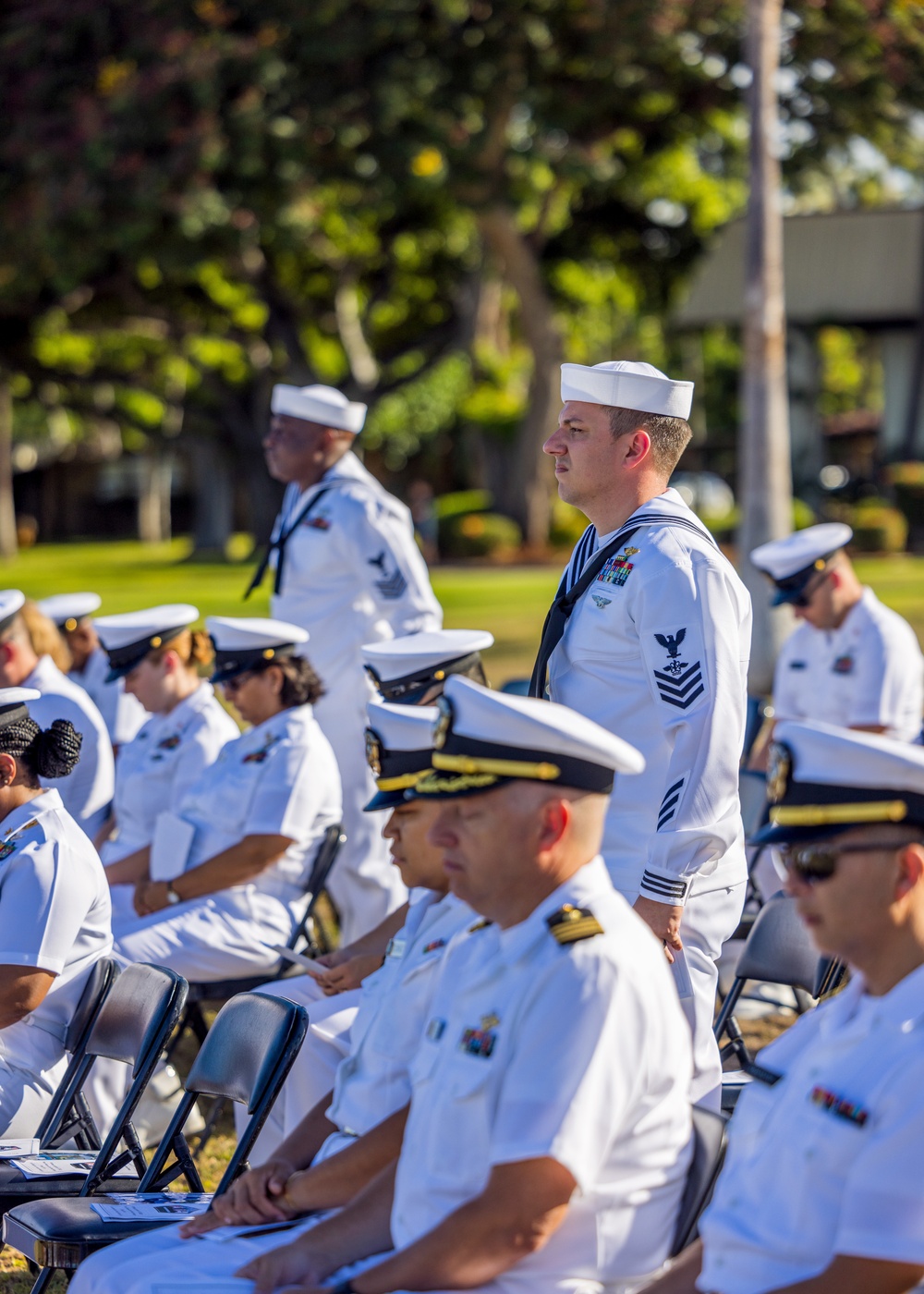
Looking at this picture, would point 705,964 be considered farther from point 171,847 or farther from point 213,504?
point 213,504

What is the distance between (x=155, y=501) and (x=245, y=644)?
156 feet

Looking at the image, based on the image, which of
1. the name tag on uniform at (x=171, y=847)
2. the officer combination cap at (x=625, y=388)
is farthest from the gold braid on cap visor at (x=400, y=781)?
the name tag on uniform at (x=171, y=847)

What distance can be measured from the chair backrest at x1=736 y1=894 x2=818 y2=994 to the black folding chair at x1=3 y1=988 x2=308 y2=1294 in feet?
4.74

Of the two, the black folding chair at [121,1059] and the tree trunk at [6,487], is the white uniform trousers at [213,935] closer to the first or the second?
the black folding chair at [121,1059]

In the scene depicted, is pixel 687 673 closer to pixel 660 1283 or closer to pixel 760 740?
pixel 660 1283

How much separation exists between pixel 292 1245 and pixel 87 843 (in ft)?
5.28

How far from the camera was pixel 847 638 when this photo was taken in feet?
22.9

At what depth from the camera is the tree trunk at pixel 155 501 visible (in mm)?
52000

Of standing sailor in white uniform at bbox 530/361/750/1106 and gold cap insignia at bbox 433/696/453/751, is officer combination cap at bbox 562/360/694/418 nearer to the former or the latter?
standing sailor in white uniform at bbox 530/361/750/1106

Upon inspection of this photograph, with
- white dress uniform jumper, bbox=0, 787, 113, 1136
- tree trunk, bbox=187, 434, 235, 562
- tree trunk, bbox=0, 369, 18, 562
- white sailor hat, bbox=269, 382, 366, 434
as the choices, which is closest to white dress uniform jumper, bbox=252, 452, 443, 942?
white sailor hat, bbox=269, 382, 366, 434

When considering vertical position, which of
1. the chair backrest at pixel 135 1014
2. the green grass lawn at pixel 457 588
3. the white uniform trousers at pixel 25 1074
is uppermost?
the chair backrest at pixel 135 1014

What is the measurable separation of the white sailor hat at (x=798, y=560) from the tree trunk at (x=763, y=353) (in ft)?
23.6

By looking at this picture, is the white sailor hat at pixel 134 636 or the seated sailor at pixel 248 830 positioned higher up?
the white sailor hat at pixel 134 636

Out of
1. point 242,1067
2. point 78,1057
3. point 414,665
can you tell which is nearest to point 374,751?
point 242,1067
